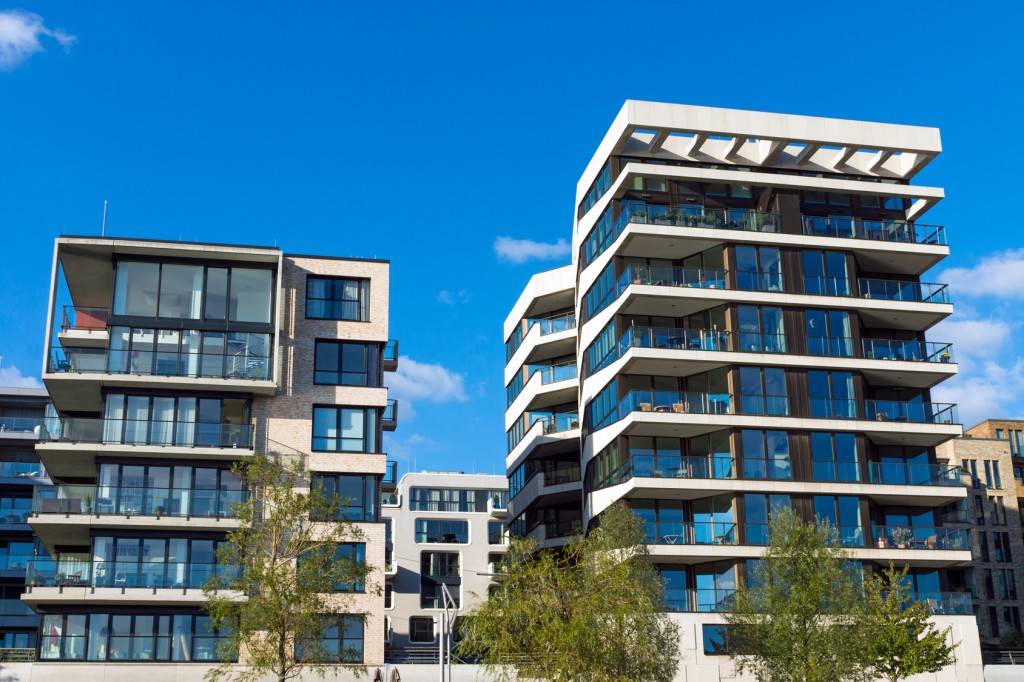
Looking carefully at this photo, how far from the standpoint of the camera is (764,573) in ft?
142

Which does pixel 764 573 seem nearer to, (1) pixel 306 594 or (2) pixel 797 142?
(1) pixel 306 594

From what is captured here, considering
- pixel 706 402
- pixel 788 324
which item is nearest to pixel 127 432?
pixel 706 402

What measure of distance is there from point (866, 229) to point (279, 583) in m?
32.2

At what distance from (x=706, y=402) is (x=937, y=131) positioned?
18.8 metres

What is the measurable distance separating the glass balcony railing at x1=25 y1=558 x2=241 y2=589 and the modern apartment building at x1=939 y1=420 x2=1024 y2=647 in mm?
60901

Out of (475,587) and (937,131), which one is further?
(475,587)

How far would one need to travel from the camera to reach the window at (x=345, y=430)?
50.1 meters

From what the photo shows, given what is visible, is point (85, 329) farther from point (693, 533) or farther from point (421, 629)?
point (421, 629)

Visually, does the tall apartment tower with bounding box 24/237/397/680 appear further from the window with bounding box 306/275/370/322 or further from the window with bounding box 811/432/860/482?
the window with bounding box 811/432/860/482

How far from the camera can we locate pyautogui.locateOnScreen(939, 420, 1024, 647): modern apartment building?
289 ft

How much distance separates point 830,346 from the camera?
52781 millimetres

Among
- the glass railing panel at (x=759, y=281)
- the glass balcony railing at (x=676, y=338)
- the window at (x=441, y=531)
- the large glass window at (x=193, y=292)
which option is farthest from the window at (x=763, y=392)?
the window at (x=441, y=531)

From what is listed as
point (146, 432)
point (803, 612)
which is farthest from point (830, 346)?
point (146, 432)

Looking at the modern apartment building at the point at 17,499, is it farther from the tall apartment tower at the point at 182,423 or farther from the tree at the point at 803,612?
the tree at the point at 803,612
